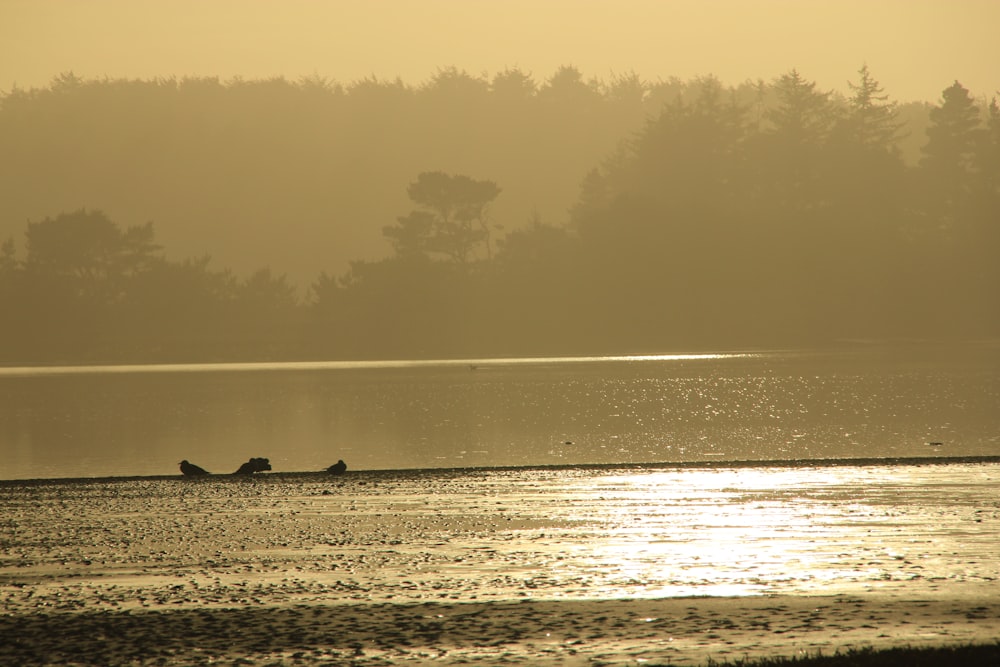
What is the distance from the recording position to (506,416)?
65250 mm

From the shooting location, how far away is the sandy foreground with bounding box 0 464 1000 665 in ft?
46.5

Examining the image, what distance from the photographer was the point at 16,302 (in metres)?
148

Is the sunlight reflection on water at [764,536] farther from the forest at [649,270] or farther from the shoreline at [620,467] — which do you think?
the forest at [649,270]

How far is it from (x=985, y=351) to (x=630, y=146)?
5290cm

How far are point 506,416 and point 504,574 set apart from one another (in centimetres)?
4697

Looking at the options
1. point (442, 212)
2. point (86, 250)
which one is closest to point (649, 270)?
point (442, 212)

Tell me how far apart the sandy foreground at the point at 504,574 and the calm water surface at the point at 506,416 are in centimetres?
1487

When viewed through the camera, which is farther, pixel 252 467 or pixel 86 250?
pixel 86 250

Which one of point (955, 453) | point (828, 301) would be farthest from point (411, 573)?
point (828, 301)

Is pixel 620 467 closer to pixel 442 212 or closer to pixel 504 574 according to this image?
pixel 504 574

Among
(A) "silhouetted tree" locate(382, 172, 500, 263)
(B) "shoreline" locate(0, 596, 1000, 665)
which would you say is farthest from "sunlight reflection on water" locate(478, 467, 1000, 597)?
(A) "silhouetted tree" locate(382, 172, 500, 263)

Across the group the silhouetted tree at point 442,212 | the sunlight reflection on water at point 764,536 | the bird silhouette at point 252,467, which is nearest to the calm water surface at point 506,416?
the bird silhouette at point 252,467

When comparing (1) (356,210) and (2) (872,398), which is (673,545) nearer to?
(2) (872,398)

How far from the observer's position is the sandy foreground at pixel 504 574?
14.2m
